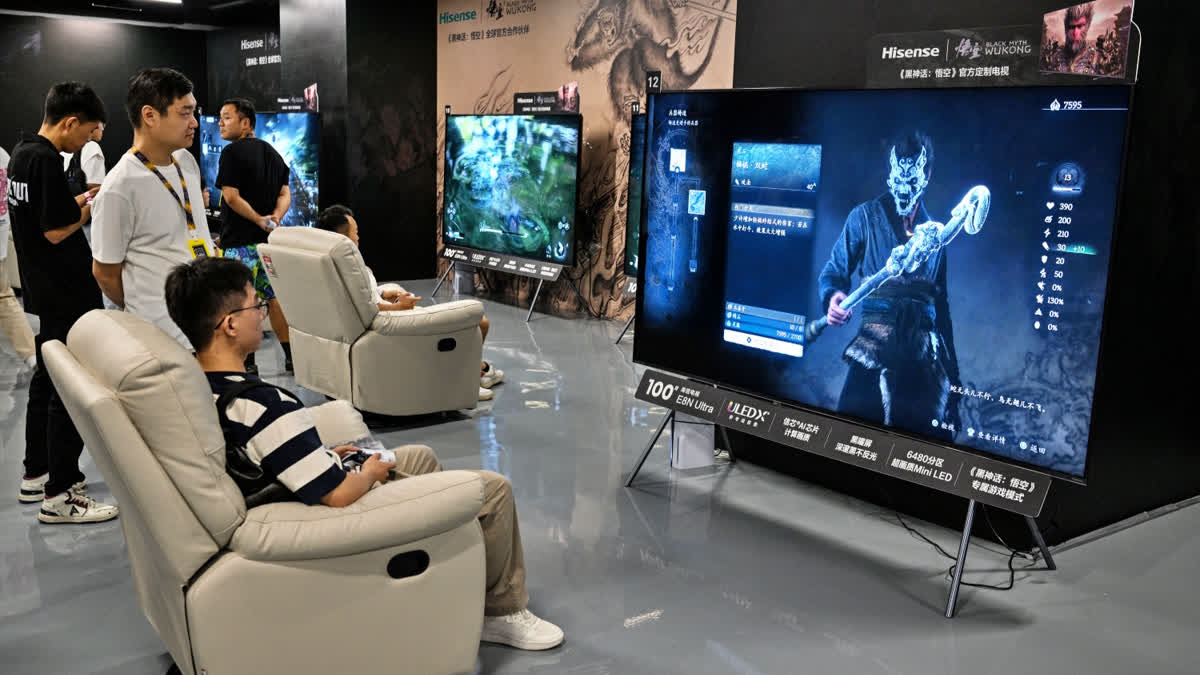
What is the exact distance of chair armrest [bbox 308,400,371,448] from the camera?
9.67ft

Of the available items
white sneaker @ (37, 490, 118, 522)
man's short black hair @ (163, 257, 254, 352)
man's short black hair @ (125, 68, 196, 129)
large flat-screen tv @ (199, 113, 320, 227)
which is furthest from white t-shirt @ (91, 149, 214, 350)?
large flat-screen tv @ (199, 113, 320, 227)

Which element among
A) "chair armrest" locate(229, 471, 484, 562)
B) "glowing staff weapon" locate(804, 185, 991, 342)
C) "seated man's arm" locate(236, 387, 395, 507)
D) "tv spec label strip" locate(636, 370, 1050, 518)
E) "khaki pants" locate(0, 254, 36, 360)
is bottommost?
"khaki pants" locate(0, 254, 36, 360)

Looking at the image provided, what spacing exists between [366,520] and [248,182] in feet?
15.1

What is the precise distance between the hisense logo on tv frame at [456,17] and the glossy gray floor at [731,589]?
20.6 ft

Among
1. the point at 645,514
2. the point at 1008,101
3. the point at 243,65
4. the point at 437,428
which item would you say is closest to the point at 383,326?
the point at 437,428

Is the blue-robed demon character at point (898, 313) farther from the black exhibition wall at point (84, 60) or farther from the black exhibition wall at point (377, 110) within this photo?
the black exhibition wall at point (84, 60)

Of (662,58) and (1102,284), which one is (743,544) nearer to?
(1102,284)

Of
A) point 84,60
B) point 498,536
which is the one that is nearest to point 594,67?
point 498,536

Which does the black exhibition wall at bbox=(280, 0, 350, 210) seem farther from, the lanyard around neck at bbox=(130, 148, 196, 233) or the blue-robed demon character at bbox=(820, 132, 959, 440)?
the blue-robed demon character at bbox=(820, 132, 959, 440)

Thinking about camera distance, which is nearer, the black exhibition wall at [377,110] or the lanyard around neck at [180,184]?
the lanyard around neck at [180,184]

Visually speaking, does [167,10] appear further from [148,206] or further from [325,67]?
[148,206]

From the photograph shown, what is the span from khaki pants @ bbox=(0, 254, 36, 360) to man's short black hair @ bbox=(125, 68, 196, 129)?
331 centimetres

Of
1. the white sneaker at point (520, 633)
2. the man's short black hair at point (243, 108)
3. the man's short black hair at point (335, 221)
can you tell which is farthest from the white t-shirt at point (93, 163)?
the white sneaker at point (520, 633)

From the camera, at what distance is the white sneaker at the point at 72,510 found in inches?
144
